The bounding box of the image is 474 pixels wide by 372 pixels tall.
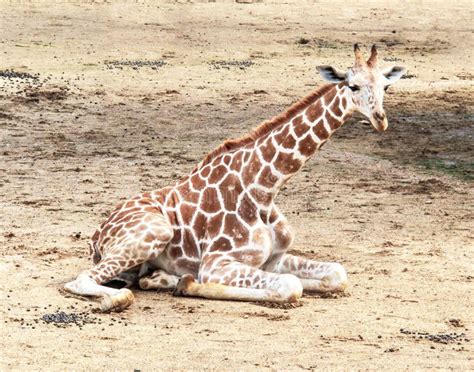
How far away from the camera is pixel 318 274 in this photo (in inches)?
384

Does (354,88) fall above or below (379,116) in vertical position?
above

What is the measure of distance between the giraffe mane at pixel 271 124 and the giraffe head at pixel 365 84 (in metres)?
0.25

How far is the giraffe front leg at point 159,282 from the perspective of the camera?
31.7 feet

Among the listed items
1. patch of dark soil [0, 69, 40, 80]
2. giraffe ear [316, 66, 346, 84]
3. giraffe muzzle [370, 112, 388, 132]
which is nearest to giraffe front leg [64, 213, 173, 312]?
giraffe ear [316, 66, 346, 84]

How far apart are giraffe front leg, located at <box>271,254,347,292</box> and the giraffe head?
44.8 inches

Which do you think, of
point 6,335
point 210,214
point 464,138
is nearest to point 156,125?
point 464,138

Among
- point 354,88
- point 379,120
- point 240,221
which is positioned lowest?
point 240,221

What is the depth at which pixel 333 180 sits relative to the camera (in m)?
13.8

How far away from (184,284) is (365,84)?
6.50 feet

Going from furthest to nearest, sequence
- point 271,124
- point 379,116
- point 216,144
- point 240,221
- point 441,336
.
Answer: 1. point 216,144
2. point 271,124
3. point 240,221
4. point 379,116
5. point 441,336

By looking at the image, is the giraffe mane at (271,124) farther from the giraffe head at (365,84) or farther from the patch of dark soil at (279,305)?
the patch of dark soil at (279,305)

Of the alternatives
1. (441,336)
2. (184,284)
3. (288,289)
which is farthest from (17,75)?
(441,336)

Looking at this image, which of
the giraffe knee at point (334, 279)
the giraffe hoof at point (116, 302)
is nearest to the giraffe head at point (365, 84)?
the giraffe knee at point (334, 279)

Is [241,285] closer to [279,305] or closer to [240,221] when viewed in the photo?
[279,305]
